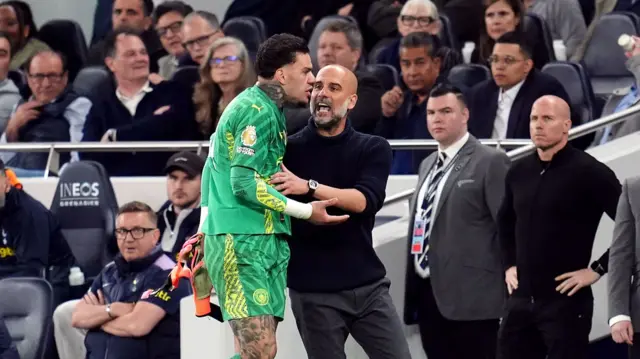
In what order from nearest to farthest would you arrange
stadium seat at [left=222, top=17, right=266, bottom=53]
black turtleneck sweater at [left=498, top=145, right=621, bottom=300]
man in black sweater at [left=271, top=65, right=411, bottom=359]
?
man in black sweater at [left=271, top=65, right=411, bottom=359] → black turtleneck sweater at [left=498, top=145, right=621, bottom=300] → stadium seat at [left=222, top=17, right=266, bottom=53]

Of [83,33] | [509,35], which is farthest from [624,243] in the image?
[83,33]

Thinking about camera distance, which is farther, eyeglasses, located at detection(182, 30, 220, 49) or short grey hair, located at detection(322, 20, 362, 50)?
eyeglasses, located at detection(182, 30, 220, 49)

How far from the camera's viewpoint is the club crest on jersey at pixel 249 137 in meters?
5.89

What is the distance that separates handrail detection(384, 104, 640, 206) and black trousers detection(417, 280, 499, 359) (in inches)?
26.8

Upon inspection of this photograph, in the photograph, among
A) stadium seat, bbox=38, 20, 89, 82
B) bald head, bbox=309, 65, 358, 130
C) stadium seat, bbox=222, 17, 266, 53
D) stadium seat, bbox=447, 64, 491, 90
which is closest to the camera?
bald head, bbox=309, 65, 358, 130

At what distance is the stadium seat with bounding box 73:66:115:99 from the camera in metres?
11.0

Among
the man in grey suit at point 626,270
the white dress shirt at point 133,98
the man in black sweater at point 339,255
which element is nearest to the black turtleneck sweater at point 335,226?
the man in black sweater at point 339,255

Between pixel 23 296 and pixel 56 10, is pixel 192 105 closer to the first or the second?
pixel 23 296

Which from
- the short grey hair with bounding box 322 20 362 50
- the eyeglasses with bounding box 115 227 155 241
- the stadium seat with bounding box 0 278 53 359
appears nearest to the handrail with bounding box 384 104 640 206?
the eyeglasses with bounding box 115 227 155 241

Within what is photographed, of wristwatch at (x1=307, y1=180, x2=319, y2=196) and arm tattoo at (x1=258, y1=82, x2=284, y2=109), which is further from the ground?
arm tattoo at (x1=258, y1=82, x2=284, y2=109)

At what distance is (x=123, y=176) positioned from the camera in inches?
416

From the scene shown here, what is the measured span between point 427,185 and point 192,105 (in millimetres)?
2661

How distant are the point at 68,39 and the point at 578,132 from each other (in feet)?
17.9

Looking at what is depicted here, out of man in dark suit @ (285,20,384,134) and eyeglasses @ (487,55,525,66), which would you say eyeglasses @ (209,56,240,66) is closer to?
man in dark suit @ (285,20,384,134)
